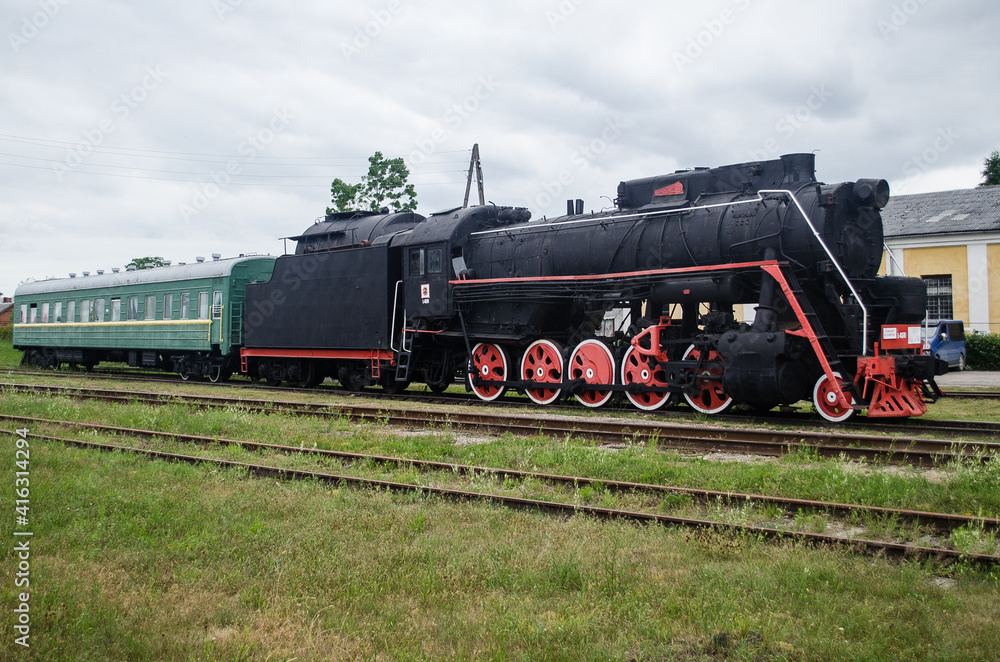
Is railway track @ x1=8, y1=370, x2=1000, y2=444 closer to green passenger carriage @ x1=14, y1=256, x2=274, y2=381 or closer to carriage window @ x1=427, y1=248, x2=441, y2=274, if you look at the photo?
carriage window @ x1=427, y1=248, x2=441, y2=274

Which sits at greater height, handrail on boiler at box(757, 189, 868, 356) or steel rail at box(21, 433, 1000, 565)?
handrail on boiler at box(757, 189, 868, 356)

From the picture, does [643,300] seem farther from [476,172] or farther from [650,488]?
[476,172]

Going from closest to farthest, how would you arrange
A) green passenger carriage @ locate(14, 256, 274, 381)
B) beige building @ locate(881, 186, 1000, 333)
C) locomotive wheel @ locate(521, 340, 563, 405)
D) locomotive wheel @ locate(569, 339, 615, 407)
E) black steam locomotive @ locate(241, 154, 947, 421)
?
black steam locomotive @ locate(241, 154, 947, 421) < locomotive wheel @ locate(569, 339, 615, 407) < locomotive wheel @ locate(521, 340, 563, 405) < green passenger carriage @ locate(14, 256, 274, 381) < beige building @ locate(881, 186, 1000, 333)

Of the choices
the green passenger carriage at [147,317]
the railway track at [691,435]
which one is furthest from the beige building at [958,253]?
the green passenger carriage at [147,317]

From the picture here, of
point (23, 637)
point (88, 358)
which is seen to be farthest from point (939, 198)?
point (23, 637)

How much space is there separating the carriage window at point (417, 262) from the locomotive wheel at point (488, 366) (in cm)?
206

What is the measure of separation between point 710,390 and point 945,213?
91.3ft

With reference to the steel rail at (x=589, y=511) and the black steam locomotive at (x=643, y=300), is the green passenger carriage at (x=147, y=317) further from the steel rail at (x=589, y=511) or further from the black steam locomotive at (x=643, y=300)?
the steel rail at (x=589, y=511)

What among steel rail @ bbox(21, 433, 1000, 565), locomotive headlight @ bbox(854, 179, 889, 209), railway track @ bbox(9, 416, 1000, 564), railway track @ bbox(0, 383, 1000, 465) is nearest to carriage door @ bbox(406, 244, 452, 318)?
railway track @ bbox(0, 383, 1000, 465)

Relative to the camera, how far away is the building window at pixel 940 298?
31750mm

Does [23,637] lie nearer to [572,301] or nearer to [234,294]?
[572,301]

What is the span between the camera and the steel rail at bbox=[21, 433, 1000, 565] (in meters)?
4.81

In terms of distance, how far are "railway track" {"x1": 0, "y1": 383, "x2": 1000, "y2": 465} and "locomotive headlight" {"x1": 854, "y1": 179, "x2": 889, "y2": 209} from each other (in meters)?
3.45

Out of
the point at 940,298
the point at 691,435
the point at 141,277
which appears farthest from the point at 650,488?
the point at 940,298
